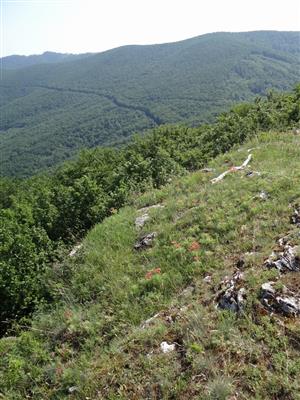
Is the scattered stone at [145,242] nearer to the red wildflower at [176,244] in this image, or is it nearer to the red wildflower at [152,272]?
the red wildflower at [176,244]

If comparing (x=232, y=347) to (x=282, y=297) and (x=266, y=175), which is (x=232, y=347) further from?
(x=266, y=175)

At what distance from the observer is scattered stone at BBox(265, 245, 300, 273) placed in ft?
19.6

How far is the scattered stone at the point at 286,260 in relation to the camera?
19.6 feet

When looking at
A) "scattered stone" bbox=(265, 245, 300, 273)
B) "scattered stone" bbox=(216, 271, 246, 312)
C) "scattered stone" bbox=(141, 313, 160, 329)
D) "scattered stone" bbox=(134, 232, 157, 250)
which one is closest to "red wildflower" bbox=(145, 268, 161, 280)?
"scattered stone" bbox=(141, 313, 160, 329)

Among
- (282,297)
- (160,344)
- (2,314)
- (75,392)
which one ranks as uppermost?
(282,297)

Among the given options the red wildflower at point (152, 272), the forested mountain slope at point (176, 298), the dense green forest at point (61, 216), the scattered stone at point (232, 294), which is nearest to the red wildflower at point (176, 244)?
the forested mountain slope at point (176, 298)

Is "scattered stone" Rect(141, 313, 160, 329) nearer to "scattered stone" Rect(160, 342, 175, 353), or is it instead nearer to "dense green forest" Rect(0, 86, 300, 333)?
"scattered stone" Rect(160, 342, 175, 353)

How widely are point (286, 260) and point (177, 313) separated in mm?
1866

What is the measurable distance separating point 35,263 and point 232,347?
7.02m

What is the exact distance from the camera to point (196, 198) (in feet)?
33.6

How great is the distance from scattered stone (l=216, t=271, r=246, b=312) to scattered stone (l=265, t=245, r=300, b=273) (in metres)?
0.53

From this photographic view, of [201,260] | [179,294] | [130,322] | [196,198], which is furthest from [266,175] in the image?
[130,322]

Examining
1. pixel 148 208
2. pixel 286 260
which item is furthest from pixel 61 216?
pixel 286 260

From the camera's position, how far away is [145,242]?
29.8 feet
